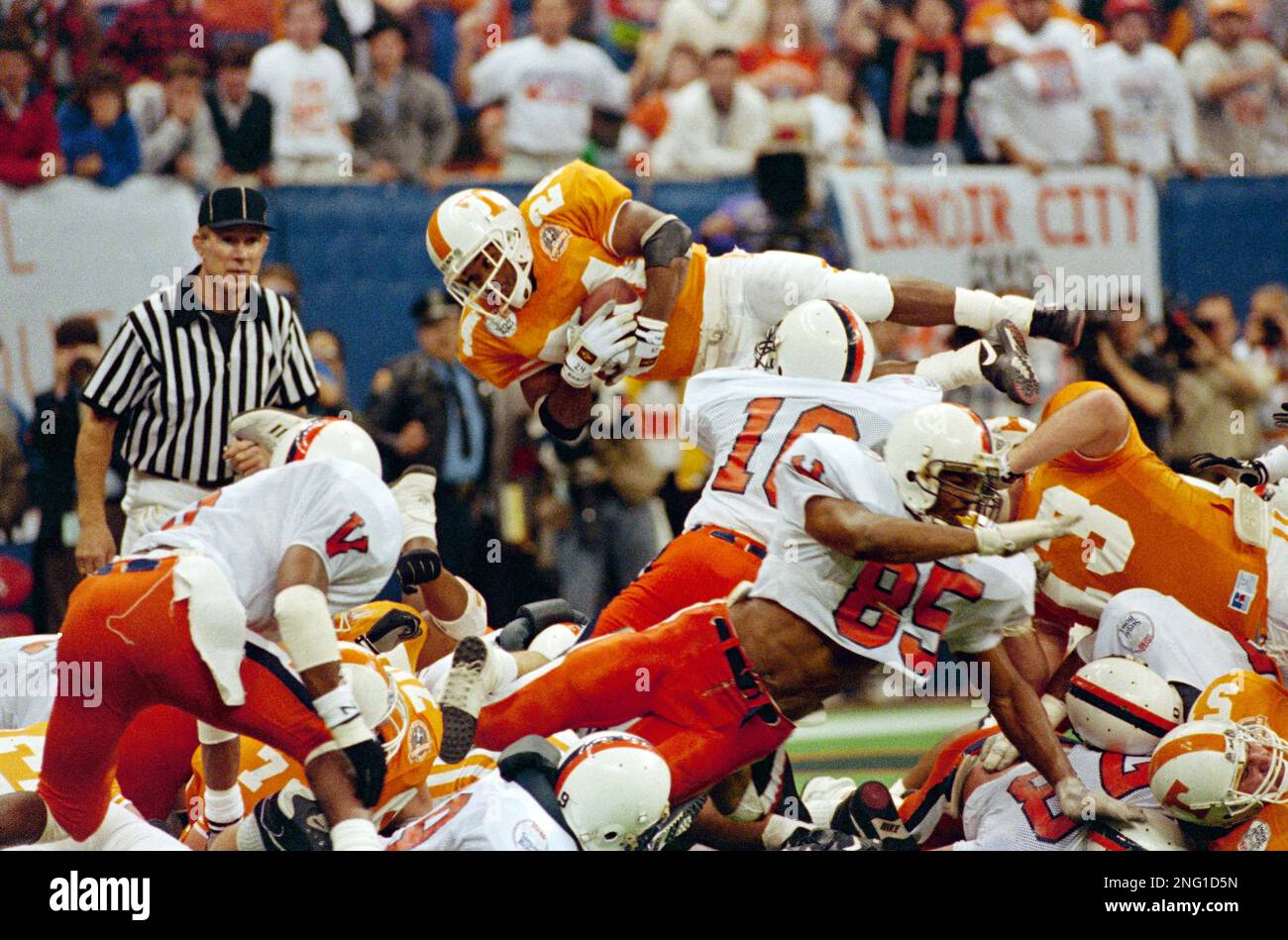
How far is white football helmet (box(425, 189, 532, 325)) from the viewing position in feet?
Result: 20.9

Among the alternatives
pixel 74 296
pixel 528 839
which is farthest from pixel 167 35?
pixel 528 839

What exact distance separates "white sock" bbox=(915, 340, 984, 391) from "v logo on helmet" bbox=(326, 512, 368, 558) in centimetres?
208

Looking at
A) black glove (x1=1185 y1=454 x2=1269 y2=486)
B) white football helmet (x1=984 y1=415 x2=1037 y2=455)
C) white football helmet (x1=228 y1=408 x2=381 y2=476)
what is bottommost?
black glove (x1=1185 y1=454 x2=1269 y2=486)

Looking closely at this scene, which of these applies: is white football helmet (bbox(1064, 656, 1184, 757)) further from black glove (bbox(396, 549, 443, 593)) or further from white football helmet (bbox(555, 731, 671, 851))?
black glove (bbox(396, 549, 443, 593))

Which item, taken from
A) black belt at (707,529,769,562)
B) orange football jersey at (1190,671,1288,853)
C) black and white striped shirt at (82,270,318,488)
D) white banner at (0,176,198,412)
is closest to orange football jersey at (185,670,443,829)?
black belt at (707,529,769,562)

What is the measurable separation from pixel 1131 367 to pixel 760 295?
3.91m

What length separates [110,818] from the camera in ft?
18.3

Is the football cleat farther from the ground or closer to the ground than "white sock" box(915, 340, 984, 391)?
closer to the ground

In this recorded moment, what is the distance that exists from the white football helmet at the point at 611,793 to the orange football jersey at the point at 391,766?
650 mm

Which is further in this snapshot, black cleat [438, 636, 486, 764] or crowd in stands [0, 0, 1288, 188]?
crowd in stands [0, 0, 1288, 188]

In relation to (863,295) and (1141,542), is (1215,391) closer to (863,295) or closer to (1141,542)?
(1141,542)

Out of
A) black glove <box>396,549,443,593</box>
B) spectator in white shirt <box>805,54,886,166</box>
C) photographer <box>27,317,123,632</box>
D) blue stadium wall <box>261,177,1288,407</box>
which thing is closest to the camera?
A: black glove <box>396,549,443,593</box>

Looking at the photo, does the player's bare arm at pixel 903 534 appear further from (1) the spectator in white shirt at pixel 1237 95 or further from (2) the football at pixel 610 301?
(1) the spectator in white shirt at pixel 1237 95
